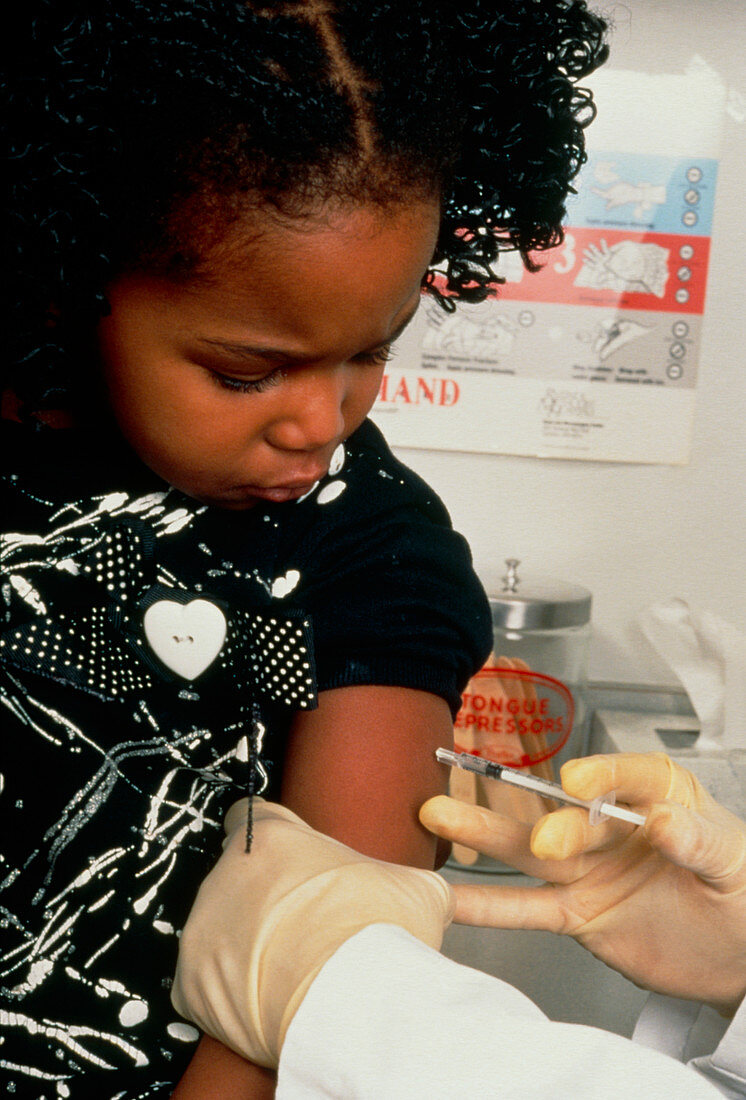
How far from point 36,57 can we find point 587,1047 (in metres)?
0.69

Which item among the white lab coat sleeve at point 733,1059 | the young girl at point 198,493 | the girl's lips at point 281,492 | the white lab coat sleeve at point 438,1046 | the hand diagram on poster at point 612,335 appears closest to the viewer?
the white lab coat sleeve at point 438,1046

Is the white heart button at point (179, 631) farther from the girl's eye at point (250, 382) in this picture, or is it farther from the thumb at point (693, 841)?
the thumb at point (693, 841)

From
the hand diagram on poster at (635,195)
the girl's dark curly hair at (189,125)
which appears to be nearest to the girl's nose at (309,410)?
the girl's dark curly hair at (189,125)

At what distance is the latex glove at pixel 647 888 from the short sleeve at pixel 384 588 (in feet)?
0.42

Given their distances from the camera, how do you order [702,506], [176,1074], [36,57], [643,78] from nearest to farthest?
1. [36,57]
2. [176,1074]
3. [643,78]
4. [702,506]

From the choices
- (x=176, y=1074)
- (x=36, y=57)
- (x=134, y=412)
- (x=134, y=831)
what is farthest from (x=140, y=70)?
(x=176, y=1074)

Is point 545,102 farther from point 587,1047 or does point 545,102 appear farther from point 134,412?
point 587,1047

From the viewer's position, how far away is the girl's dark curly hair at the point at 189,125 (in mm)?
647

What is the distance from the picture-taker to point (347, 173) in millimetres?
665

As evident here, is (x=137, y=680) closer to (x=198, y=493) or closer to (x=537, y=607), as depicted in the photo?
(x=198, y=493)

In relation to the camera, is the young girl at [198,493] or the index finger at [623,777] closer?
the young girl at [198,493]

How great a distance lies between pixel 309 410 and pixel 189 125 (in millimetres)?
194

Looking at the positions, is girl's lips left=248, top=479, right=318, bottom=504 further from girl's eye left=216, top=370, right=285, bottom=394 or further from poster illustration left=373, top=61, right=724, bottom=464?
poster illustration left=373, top=61, right=724, bottom=464

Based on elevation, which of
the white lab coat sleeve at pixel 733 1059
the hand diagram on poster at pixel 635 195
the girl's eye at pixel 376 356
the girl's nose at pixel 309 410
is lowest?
the white lab coat sleeve at pixel 733 1059
